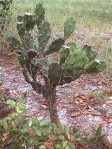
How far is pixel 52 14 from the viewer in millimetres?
11734

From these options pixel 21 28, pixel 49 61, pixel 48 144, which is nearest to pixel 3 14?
pixel 21 28

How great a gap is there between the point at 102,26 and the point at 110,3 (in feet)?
16.7

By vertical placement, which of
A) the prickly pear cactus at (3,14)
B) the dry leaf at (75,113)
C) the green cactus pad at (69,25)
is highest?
the green cactus pad at (69,25)

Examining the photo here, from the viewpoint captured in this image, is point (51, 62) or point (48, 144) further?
point (51, 62)

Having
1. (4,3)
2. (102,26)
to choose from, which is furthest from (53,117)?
(102,26)

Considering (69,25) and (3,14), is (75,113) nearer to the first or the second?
(69,25)

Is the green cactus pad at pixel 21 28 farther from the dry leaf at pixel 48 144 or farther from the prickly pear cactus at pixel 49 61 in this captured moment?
the dry leaf at pixel 48 144

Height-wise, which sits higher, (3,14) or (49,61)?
(49,61)

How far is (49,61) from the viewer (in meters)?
4.79

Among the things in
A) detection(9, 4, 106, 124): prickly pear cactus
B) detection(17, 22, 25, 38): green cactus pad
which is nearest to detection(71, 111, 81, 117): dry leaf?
detection(9, 4, 106, 124): prickly pear cactus

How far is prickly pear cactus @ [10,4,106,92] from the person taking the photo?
447 centimetres

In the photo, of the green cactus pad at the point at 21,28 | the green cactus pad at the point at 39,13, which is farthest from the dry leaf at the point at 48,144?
the green cactus pad at the point at 39,13

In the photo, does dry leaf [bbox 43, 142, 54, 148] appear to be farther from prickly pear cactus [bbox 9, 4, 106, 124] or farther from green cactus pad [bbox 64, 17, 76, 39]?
green cactus pad [bbox 64, 17, 76, 39]

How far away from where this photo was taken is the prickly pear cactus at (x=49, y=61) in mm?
4475
